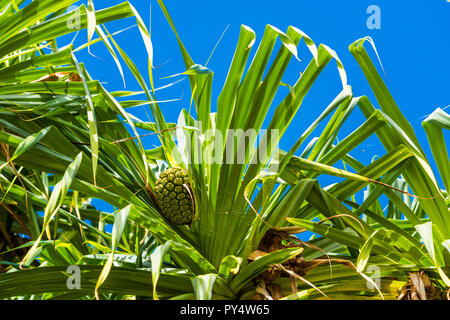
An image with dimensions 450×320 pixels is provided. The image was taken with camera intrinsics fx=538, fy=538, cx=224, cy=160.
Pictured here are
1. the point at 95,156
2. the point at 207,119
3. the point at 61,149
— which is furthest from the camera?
the point at 207,119

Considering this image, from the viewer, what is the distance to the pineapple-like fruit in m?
1.01

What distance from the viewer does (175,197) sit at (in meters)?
1.01

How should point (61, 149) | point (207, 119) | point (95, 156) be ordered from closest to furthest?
point (95, 156)
point (61, 149)
point (207, 119)

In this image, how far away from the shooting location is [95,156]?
0.80m

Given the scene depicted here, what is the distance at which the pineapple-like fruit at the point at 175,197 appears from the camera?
101 cm

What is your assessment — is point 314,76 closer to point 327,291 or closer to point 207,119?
point 207,119

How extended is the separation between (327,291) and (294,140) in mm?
290
